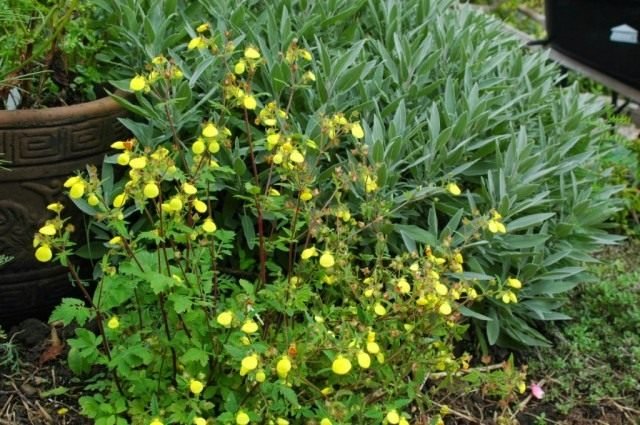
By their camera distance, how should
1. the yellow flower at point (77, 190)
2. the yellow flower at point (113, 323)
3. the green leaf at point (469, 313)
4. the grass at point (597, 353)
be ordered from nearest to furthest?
the yellow flower at point (77, 190) < the yellow flower at point (113, 323) < the green leaf at point (469, 313) < the grass at point (597, 353)

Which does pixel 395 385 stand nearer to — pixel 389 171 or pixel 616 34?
pixel 389 171

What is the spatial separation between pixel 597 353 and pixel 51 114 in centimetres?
190

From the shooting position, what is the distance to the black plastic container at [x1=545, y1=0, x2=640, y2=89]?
4234 millimetres

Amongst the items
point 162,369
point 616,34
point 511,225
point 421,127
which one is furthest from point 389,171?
point 616,34

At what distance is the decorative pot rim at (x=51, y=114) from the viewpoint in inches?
84.7

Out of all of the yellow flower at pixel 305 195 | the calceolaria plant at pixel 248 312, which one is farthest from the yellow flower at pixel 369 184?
the yellow flower at pixel 305 195

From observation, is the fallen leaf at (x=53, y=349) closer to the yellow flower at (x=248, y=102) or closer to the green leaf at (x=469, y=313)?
the yellow flower at (x=248, y=102)

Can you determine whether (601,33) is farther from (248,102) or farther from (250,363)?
(250,363)

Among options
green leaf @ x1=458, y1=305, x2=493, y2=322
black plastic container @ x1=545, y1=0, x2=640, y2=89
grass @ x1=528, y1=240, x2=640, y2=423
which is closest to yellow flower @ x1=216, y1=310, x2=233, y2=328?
green leaf @ x1=458, y1=305, x2=493, y2=322

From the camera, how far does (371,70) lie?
2.82m

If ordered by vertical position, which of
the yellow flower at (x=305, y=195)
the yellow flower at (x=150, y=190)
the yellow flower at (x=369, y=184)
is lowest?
the yellow flower at (x=369, y=184)

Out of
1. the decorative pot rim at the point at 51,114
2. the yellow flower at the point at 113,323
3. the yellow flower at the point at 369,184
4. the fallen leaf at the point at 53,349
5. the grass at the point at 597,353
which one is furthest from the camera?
the grass at the point at 597,353

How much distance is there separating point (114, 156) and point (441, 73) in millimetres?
1209

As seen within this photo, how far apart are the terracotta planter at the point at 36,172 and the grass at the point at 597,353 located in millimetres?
1519
